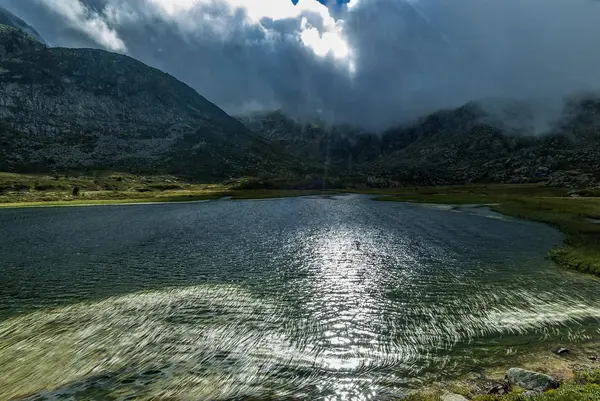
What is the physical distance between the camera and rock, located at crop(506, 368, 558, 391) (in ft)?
60.2

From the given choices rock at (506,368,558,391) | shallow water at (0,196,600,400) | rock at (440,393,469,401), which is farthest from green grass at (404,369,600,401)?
shallow water at (0,196,600,400)

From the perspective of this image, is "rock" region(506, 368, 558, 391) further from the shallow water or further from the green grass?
the shallow water

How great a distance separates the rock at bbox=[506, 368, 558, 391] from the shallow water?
3.06 metres

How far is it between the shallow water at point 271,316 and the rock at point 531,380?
306 cm

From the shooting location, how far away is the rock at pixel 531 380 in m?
18.3

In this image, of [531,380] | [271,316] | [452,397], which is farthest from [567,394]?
[271,316]

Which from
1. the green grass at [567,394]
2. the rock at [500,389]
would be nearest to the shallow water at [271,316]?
the green grass at [567,394]

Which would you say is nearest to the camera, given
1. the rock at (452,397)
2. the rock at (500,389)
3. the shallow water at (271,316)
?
the rock at (452,397)

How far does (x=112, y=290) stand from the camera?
37.8 m

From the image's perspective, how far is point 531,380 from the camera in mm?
18766

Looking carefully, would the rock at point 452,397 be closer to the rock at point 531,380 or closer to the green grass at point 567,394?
the green grass at point 567,394

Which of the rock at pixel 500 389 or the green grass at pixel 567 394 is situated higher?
the green grass at pixel 567 394

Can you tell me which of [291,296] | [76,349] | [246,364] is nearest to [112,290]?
[76,349]

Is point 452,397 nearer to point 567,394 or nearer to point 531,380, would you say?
point 531,380
